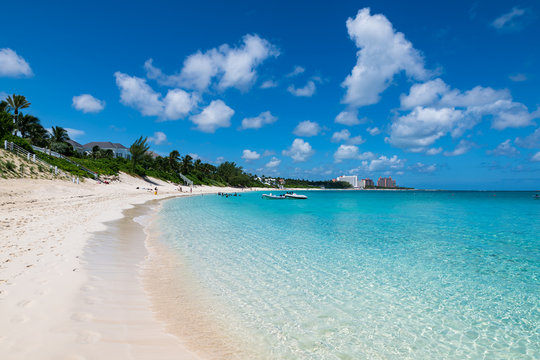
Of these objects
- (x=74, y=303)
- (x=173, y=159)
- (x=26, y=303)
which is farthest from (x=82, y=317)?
(x=173, y=159)

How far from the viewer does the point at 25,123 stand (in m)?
54.7

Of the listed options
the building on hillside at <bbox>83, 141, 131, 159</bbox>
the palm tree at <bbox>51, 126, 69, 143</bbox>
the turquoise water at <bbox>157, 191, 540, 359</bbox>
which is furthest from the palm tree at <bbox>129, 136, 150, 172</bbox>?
the turquoise water at <bbox>157, 191, 540, 359</bbox>

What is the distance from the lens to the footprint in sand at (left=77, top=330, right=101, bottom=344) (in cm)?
407

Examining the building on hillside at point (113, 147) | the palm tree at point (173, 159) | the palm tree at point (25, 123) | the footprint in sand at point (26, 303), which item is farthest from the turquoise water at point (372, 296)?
the building on hillside at point (113, 147)

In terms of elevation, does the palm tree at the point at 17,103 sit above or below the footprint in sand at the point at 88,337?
above

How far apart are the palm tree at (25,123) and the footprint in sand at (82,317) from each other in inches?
2738

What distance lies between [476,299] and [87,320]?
9.38 metres

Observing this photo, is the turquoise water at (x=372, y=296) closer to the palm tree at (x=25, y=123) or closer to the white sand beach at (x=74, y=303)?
the white sand beach at (x=74, y=303)

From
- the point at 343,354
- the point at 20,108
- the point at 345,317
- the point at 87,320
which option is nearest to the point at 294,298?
the point at 345,317

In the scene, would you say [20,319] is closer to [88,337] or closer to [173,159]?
[88,337]

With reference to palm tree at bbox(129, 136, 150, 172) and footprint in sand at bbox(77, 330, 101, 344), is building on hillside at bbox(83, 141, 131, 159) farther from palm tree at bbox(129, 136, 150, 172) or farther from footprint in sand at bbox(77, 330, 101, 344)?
footprint in sand at bbox(77, 330, 101, 344)

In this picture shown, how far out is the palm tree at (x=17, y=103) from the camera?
173ft

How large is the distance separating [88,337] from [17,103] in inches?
2792

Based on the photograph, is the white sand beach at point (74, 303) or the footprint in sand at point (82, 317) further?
the footprint in sand at point (82, 317)
